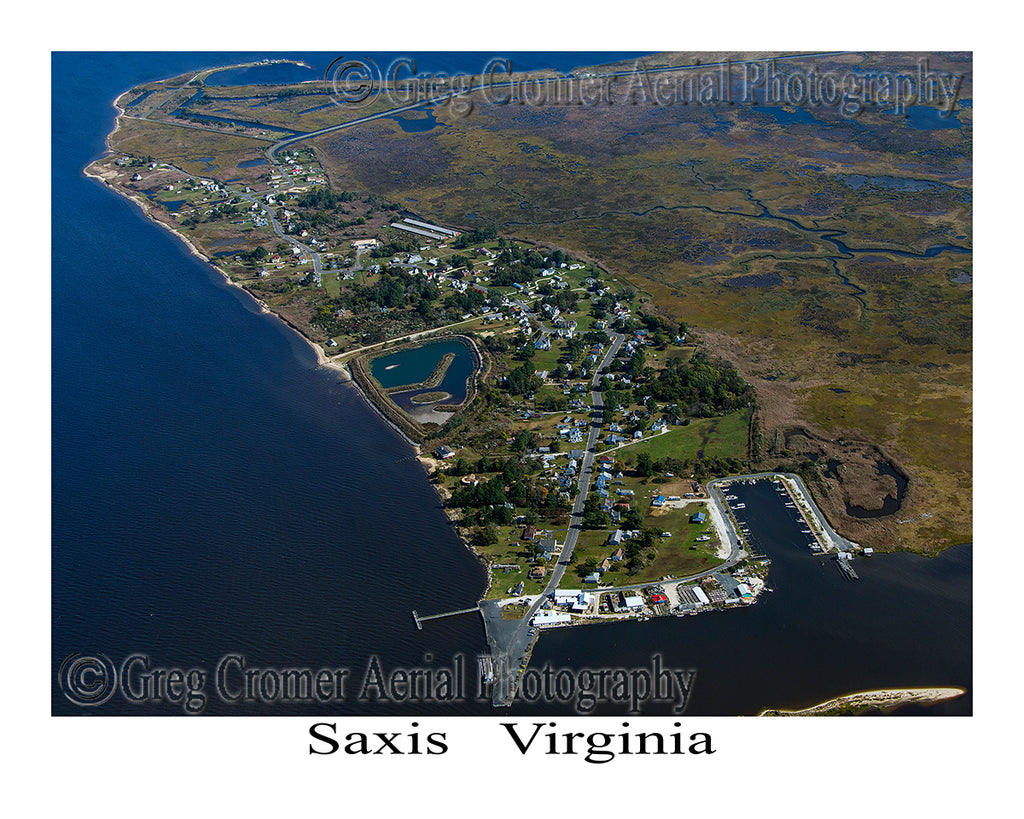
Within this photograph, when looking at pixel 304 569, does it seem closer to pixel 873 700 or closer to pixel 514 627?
pixel 514 627

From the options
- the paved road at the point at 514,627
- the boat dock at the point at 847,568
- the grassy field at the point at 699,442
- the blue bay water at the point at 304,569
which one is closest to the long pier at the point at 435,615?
the blue bay water at the point at 304,569

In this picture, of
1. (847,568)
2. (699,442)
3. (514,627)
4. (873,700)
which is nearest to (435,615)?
(514,627)

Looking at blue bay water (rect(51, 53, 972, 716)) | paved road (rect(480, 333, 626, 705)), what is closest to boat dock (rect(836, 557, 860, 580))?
blue bay water (rect(51, 53, 972, 716))

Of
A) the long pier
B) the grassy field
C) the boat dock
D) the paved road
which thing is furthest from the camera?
the grassy field

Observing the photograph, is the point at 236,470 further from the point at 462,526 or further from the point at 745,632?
the point at 745,632

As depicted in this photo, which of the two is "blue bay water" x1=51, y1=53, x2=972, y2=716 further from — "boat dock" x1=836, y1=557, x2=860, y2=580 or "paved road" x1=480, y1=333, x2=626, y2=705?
"paved road" x1=480, y1=333, x2=626, y2=705

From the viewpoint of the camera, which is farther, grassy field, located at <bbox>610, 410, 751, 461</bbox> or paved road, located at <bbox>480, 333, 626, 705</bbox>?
grassy field, located at <bbox>610, 410, 751, 461</bbox>

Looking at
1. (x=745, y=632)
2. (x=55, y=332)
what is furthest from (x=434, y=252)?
(x=745, y=632)
